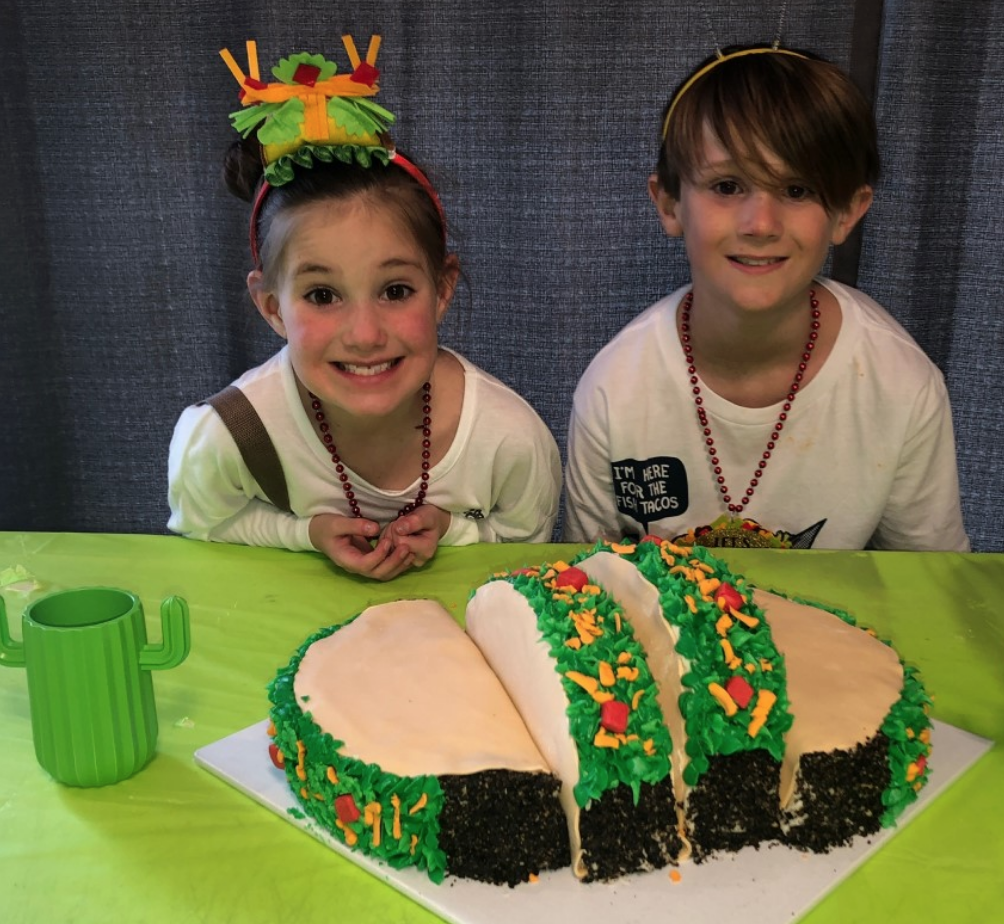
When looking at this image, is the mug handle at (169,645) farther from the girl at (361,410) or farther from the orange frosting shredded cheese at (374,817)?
the girl at (361,410)

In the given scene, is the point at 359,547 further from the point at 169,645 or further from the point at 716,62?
the point at 716,62

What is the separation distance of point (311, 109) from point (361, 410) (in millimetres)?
393

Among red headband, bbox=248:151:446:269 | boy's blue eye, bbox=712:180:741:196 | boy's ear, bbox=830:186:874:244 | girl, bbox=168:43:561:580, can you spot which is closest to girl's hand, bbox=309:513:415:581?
girl, bbox=168:43:561:580

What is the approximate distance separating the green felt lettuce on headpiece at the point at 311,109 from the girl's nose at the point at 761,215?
54cm

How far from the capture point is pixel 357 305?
140 centimetres

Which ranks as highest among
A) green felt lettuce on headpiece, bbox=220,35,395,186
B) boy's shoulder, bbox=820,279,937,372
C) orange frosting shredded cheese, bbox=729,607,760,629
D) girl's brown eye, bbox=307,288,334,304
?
green felt lettuce on headpiece, bbox=220,35,395,186

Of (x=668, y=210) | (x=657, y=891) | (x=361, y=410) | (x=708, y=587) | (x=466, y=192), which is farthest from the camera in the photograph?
(x=466, y=192)

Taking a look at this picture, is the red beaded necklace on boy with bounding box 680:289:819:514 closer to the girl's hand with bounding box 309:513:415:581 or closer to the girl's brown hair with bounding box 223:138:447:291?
the girl's brown hair with bounding box 223:138:447:291

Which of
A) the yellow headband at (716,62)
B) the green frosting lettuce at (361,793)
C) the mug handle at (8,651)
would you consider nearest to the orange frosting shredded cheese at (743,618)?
the green frosting lettuce at (361,793)

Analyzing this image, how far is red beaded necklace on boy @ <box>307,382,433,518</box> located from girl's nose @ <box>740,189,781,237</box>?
53cm

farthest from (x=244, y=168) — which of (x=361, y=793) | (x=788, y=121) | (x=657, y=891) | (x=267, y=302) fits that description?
(x=657, y=891)

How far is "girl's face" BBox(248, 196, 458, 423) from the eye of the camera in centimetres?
139

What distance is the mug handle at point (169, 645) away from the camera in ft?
3.20

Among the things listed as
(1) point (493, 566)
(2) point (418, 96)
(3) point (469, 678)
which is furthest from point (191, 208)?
(3) point (469, 678)
